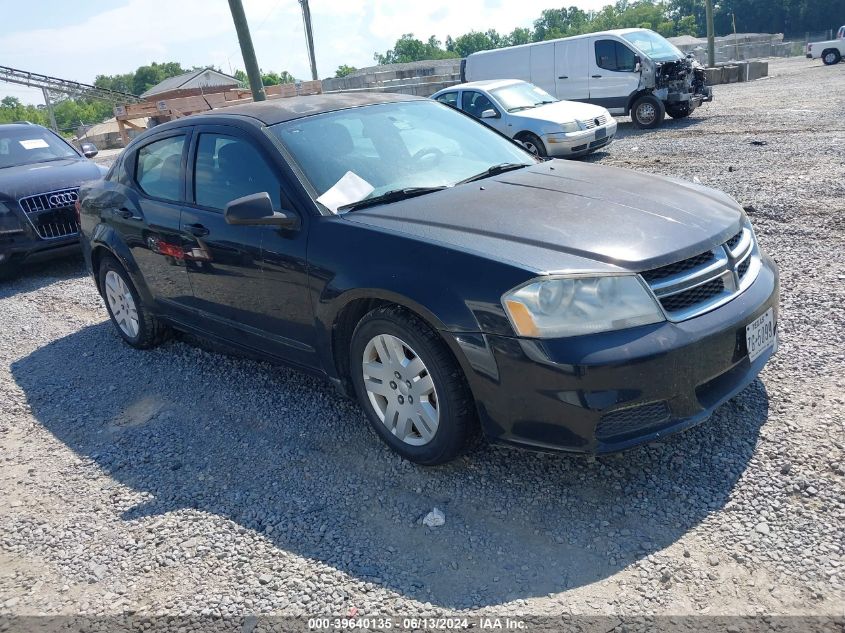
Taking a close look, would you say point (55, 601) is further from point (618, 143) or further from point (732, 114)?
point (732, 114)

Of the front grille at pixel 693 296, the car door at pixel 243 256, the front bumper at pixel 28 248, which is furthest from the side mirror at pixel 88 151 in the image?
the front grille at pixel 693 296

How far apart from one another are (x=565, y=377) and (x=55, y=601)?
2.25 meters

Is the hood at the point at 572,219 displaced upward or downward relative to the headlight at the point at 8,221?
Result: upward

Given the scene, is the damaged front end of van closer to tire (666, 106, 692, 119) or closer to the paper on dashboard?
tire (666, 106, 692, 119)

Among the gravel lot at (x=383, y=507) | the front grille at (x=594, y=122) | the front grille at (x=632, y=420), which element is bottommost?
the gravel lot at (x=383, y=507)

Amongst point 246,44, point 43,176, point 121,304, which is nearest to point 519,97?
point 246,44

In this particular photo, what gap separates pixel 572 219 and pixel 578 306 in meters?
0.60

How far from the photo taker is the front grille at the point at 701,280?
2871 mm

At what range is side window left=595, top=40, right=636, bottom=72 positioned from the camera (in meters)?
15.8

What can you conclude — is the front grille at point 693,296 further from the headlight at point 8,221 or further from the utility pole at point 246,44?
the utility pole at point 246,44

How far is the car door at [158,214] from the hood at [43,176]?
3.50 metres

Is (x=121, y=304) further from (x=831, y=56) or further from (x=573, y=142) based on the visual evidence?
(x=831, y=56)

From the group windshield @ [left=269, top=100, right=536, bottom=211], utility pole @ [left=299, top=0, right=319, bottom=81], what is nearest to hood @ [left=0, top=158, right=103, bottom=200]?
windshield @ [left=269, top=100, right=536, bottom=211]

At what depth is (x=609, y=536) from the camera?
2816 mm
